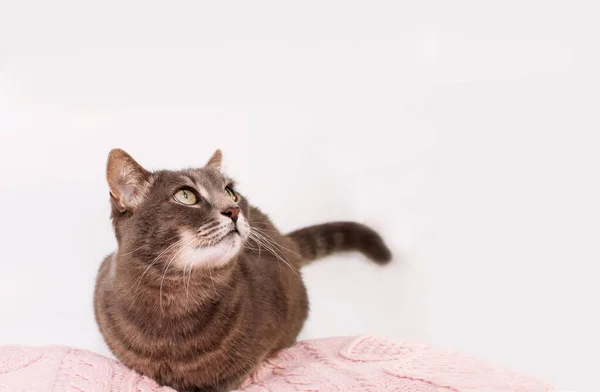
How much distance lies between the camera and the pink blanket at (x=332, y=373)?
5.88 ft

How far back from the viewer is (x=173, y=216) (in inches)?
68.7

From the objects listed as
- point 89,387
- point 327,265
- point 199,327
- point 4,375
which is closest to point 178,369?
point 199,327

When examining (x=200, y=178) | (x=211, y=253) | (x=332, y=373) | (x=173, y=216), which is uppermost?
(x=200, y=178)

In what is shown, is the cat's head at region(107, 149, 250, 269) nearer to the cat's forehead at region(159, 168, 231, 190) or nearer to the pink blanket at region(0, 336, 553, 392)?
the cat's forehead at region(159, 168, 231, 190)

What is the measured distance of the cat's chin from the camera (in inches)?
67.7

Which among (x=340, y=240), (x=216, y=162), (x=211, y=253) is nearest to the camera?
(x=211, y=253)

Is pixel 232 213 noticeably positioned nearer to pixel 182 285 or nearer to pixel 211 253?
pixel 211 253

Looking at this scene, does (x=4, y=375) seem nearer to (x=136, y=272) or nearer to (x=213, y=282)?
(x=136, y=272)

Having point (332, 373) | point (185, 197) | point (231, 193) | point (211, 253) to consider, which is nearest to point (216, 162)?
point (231, 193)

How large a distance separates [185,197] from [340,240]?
1.15 metres

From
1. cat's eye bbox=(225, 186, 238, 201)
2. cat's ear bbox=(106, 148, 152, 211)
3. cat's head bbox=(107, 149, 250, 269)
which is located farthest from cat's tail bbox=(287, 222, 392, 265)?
cat's ear bbox=(106, 148, 152, 211)

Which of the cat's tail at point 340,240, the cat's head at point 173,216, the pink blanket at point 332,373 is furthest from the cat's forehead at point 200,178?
the cat's tail at point 340,240

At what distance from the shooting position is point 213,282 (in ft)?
6.14

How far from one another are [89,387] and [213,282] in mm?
455
